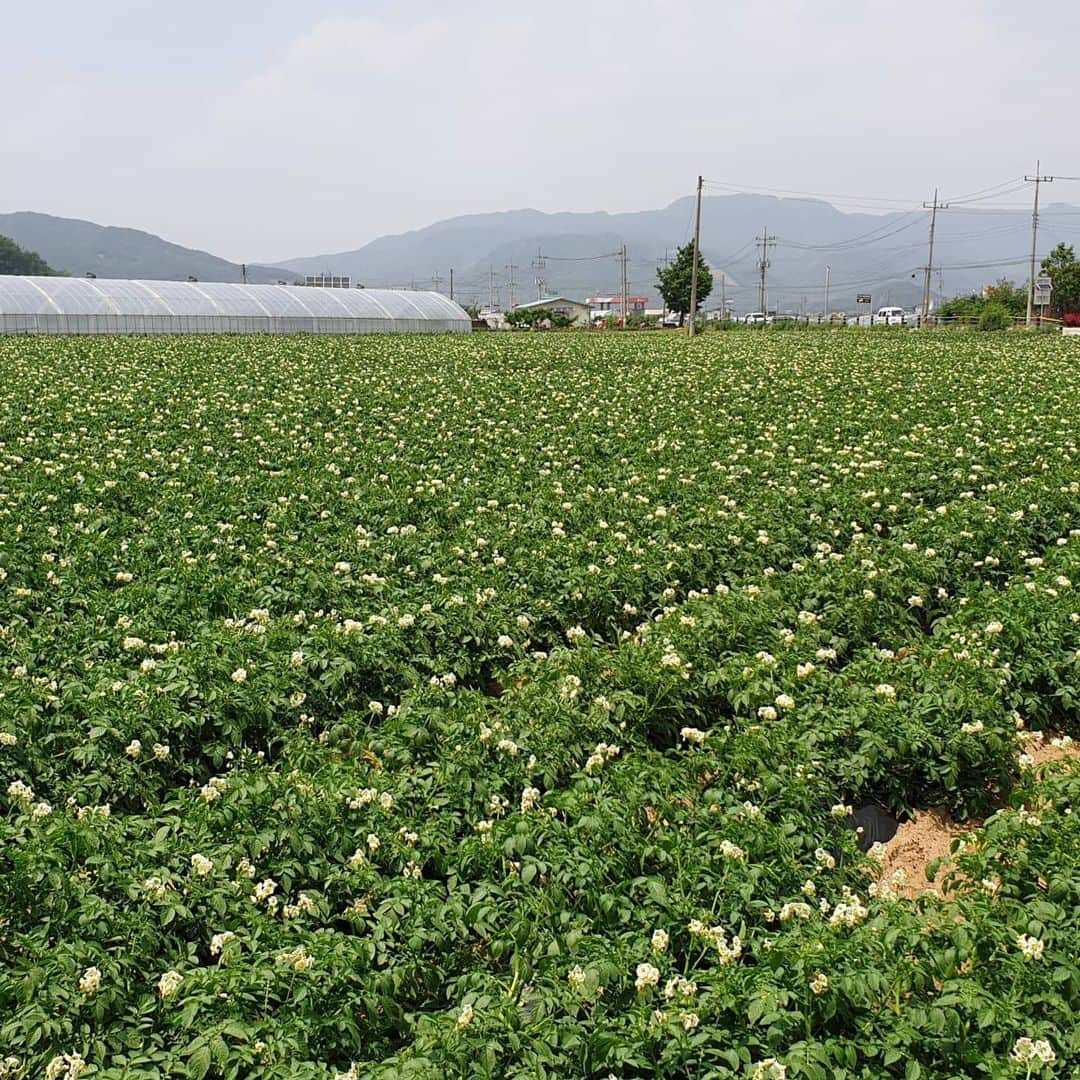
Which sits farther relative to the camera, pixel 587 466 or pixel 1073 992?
pixel 587 466

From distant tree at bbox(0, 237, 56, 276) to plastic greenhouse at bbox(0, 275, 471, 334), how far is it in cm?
8630

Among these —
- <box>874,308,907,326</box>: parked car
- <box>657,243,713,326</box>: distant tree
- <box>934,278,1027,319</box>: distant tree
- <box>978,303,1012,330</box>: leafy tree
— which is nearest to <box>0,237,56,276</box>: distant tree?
<box>657,243,713,326</box>: distant tree

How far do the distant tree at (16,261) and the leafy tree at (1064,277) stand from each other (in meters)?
119

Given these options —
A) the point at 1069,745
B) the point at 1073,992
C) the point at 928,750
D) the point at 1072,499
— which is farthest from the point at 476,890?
the point at 1072,499

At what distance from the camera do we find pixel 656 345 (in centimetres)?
4116

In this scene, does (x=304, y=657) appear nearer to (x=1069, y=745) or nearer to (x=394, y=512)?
(x=394, y=512)

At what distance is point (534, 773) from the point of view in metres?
4.99

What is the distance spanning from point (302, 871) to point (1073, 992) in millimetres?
3078

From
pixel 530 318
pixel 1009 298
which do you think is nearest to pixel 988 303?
pixel 1009 298

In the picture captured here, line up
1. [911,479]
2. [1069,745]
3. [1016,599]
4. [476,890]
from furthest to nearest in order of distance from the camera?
[911,479], [1016,599], [1069,745], [476,890]

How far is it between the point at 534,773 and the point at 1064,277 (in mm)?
79465

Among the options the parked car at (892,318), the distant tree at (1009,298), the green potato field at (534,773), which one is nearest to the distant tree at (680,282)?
the parked car at (892,318)

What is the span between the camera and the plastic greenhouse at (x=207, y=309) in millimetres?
44719

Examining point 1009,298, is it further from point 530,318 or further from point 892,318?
point 530,318
